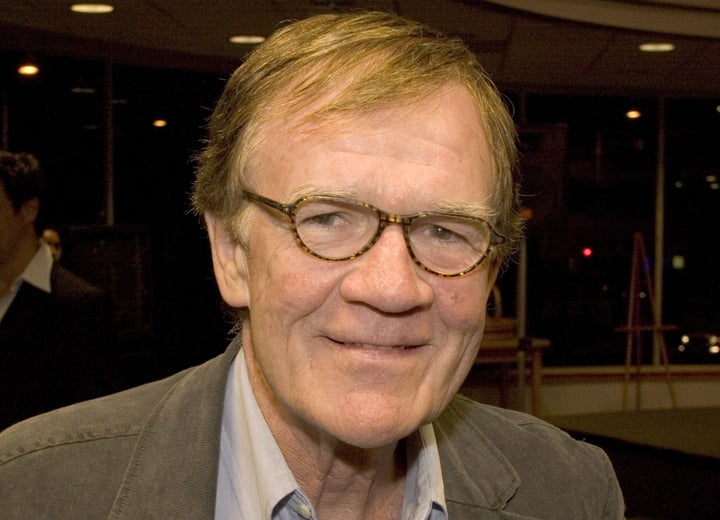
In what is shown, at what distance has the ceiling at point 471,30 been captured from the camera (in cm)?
617

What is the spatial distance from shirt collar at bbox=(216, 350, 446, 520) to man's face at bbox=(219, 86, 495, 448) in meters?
0.09

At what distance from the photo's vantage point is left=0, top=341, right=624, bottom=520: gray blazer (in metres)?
1.24

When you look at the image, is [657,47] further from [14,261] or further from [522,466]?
[522,466]

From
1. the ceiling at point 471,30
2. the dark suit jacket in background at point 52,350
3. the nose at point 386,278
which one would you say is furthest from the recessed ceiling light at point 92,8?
the nose at point 386,278

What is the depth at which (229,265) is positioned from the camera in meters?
1.42

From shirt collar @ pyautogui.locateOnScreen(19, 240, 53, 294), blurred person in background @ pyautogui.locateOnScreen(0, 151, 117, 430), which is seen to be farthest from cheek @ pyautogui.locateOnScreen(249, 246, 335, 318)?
shirt collar @ pyautogui.locateOnScreen(19, 240, 53, 294)

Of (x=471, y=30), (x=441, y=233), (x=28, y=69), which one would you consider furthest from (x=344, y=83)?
(x=28, y=69)

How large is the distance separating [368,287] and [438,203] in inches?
5.9

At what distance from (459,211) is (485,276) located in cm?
13

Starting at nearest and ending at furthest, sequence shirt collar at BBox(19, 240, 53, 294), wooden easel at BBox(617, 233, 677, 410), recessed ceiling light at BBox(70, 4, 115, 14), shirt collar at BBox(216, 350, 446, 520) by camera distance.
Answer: shirt collar at BBox(216, 350, 446, 520) < shirt collar at BBox(19, 240, 53, 294) < recessed ceiling light at BBox(70, 4, 115, 14) < wooden easel at BBox(617, 233, 677, 410)

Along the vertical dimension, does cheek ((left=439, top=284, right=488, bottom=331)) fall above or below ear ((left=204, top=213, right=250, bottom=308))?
below

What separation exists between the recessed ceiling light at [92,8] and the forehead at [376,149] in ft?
17.2

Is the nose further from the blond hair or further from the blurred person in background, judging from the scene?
the blurred person in background

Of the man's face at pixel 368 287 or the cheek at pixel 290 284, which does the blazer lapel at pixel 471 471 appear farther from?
the cheek at pixel 290 284
